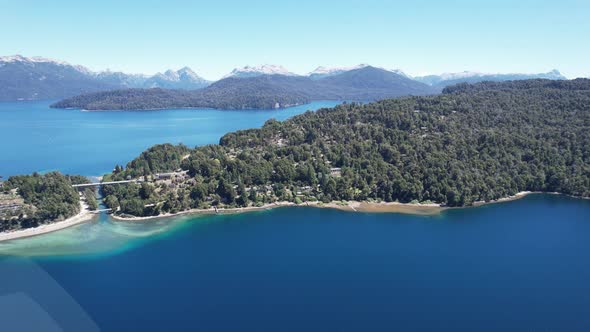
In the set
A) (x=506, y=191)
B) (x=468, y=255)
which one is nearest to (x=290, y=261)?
(x=468, y=255)

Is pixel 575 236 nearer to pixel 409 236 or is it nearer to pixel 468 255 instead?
pixel 468 255

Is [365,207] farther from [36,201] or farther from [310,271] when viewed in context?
[36,201]

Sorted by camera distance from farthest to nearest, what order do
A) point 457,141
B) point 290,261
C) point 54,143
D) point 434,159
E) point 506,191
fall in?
point 54,143, point 457,141, point 434,159, point 506,191, point 290,261

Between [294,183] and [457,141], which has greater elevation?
[457,141]

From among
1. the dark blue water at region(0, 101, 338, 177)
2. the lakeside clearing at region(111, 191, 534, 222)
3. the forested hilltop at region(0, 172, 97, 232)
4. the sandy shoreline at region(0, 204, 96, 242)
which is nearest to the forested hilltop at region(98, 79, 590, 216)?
the lakeside clearing at region(111, 191, 534, 222)

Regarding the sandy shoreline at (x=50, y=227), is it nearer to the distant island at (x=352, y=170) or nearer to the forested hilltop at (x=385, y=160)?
the distant island at (x=352, y=170)

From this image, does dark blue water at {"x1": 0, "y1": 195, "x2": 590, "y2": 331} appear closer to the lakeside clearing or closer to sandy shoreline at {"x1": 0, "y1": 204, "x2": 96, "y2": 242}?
the lakeside clearing

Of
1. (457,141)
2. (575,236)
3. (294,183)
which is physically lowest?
(575,236)

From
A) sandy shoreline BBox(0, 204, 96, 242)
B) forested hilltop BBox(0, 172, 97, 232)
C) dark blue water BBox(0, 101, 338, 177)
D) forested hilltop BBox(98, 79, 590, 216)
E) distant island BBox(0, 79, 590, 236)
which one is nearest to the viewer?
sandy shoreline BBox(0, 204, 96, 242)
